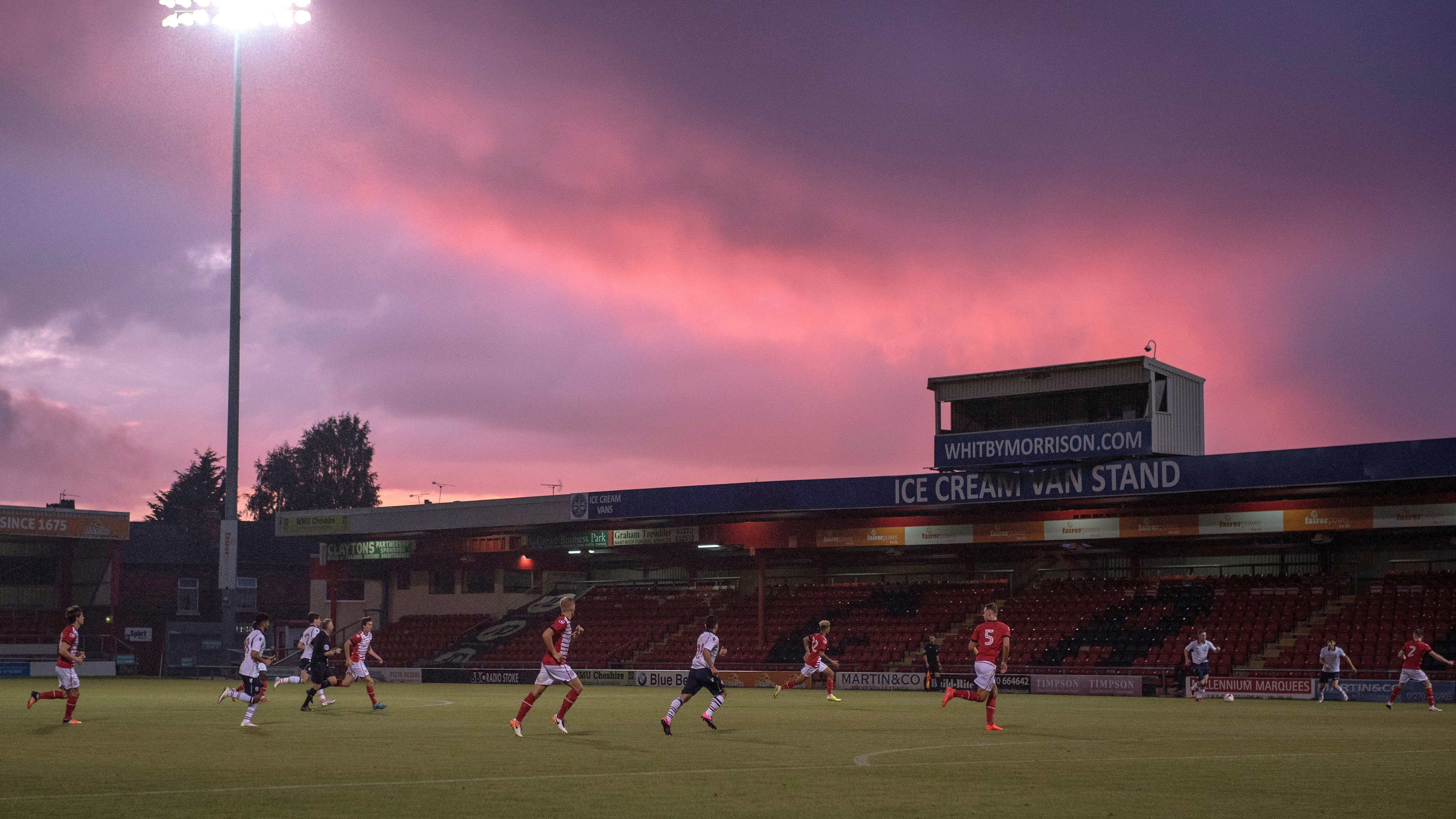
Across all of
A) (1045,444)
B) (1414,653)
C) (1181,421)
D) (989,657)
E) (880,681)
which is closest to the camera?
(989,657)

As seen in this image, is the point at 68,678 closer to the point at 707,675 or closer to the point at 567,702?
the point at 567,702

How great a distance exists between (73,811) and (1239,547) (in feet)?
144

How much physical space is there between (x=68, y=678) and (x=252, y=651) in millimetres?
3191

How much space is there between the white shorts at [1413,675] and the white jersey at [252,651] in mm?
24780

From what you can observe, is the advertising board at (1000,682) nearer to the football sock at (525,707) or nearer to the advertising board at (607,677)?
the advertising board at (607,677)

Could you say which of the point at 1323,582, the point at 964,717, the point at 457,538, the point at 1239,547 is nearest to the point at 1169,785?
the point at 964,717

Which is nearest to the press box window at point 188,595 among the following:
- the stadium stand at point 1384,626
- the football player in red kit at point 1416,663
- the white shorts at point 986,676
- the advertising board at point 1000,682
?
the advertising board at point 1000,682

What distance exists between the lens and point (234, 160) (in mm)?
41500

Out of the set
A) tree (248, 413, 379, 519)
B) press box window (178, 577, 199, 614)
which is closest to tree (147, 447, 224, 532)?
tree (248, 413, 379, 519)

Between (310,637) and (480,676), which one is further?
(480,676)

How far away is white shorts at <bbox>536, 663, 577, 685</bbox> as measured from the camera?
65.0 feet

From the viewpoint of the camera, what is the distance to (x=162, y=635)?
65.9 m

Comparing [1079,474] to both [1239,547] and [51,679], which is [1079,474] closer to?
[1239,547]

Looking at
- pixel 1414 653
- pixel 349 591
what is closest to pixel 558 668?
pixel 1414 653
